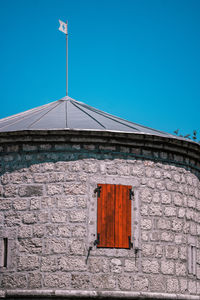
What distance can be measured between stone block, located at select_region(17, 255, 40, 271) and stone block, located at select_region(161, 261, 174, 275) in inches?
109

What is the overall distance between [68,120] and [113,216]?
2658 millimetres

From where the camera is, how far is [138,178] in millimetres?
12602

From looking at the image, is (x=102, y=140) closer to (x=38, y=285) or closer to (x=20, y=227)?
(x=20, y=227)

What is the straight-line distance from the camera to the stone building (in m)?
11.8

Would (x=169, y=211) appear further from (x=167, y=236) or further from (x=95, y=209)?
(x=95, y=209)

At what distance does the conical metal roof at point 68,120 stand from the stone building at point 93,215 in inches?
3.2

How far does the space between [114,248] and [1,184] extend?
289cm

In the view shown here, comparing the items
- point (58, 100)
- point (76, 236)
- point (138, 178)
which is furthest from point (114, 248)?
point (58, 100)

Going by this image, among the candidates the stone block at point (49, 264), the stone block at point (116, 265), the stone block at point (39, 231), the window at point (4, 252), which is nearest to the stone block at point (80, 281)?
the stone block at point (49, 264)

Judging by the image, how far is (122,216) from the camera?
1223cm

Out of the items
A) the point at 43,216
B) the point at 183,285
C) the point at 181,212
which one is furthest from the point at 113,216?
the point at 183,285

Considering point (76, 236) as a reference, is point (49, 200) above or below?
above

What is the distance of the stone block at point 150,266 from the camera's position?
12.1 m

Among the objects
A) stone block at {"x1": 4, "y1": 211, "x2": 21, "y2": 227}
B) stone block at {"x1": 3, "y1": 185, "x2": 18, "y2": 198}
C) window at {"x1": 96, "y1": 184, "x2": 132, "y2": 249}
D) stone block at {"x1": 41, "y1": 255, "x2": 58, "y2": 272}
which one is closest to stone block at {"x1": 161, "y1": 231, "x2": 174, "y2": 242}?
window at {"x1": 96, "y1": 184, "x2": 132, "y2": 249}
